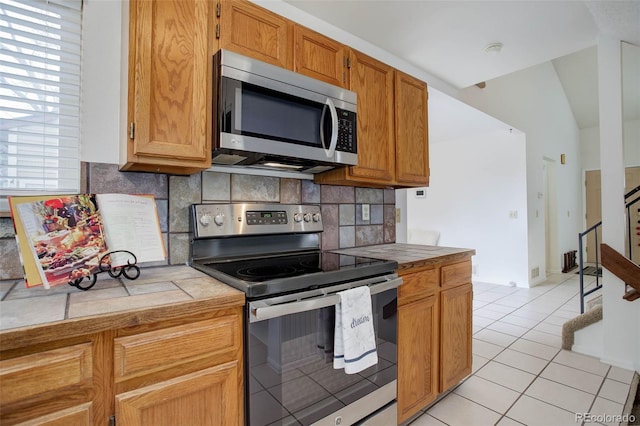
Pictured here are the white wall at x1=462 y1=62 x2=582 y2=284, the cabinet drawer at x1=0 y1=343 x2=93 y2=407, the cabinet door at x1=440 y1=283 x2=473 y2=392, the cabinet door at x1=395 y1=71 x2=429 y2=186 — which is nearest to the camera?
the cabinet drawer at x1=0 y1=343 x2=93 y2=407

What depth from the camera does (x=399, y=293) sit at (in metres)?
1.56

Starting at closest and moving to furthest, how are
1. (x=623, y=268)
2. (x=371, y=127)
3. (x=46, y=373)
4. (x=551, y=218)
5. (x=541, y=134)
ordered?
(x=46, y=373) < (x=371, y=127) < (x=623, y=268) < (x=541, y=134) < (x=551, y=218)

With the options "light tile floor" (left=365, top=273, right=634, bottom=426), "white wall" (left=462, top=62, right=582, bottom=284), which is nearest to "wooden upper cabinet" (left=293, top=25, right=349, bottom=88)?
"light tile floor" (left=365, top=273, right=634, bottom=426)

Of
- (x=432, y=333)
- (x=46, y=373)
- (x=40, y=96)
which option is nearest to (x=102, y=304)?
(x=46, y=373)

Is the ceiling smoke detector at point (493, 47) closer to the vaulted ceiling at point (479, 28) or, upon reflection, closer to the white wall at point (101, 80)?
the vaulted ceiling at point (479, 28)

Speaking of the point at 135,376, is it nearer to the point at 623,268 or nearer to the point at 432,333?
the point at 432,333

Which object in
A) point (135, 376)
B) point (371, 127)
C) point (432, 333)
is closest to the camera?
point (135, 376)

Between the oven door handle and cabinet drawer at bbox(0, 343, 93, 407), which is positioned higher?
the oven door handle

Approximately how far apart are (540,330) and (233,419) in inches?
127

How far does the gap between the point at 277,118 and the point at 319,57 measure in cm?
50

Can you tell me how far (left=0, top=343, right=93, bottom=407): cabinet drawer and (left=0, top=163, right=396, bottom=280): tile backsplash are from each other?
0.64m

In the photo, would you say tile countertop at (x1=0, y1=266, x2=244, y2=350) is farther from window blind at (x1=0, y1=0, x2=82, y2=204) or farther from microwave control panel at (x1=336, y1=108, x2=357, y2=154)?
microwave control panel at (x1=336, y1=108, x2=357, y2=154)

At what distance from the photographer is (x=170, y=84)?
1.23 metres

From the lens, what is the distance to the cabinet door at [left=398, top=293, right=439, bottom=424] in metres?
1.59
